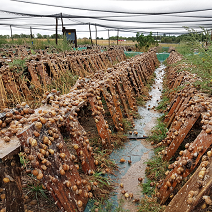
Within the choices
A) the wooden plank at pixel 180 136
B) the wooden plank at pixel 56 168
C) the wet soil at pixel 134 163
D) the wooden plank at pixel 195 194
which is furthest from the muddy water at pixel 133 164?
the wooden plank at pixel 195 194

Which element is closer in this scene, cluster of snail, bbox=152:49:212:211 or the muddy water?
cluster of snail, bbox=152:49:212:211

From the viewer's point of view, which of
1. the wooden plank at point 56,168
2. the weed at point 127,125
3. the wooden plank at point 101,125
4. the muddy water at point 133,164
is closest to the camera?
the wooden plank at point 56,168

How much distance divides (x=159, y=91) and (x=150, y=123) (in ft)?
10.6

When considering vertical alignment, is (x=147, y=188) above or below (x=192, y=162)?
below

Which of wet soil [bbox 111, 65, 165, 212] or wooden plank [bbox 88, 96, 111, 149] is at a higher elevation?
wooden plank [bbox 88, 96, 111, 149]

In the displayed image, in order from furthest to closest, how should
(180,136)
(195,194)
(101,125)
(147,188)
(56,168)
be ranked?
(101,125) < (180,136) < (147,188) < (56,168) < (195,194)

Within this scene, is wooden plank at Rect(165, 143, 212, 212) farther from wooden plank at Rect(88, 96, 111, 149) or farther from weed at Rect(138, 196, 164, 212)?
wooden plank at Rect(88, 96, 111, 149)

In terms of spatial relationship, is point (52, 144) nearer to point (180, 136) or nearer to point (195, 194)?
point (195, 194)

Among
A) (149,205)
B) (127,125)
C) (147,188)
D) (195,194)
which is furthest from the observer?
(127,125)

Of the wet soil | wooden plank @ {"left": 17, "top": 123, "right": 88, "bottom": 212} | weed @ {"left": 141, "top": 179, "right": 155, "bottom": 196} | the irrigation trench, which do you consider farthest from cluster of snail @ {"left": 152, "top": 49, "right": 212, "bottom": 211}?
wooden plank @ {"left": 17, "top": 123, "right": 88, "bottom": 212}

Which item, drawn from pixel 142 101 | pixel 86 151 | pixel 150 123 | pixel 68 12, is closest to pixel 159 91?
pixel 142 101

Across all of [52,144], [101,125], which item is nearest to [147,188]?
[101,125]

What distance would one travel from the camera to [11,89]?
16.0ft

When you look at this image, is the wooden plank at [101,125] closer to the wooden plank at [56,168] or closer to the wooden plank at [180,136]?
the wooden plank at [180,136]
